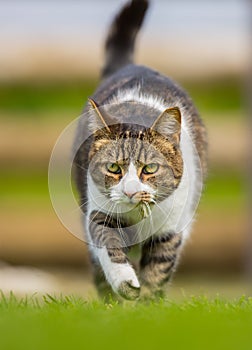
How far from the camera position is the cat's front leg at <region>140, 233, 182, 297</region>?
4633mm

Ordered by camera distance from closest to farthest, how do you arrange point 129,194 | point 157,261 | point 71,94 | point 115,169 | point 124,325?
point 124,325 → point 129,194 → point 115,169 → point 157,261 → point 71,94

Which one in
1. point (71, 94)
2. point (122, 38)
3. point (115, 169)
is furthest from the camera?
point (71, 94)

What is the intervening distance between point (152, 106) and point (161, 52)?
203 inches

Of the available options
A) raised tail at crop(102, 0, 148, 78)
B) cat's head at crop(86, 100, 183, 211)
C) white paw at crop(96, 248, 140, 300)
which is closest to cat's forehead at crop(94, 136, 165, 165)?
cat's head at crop(86, 100, 183, 211)

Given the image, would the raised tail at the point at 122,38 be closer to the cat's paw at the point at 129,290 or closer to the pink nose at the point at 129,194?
the pink nose at the point at 129,194

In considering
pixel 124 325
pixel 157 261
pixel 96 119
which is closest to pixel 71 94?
pixel 157 261

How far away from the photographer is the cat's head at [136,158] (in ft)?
13.8

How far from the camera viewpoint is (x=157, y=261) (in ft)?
15.3

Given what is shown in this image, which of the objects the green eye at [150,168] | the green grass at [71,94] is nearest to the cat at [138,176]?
the green eye at [150,168]

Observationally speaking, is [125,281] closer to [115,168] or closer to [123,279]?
[123,279]

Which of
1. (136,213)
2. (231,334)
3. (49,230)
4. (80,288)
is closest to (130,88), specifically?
(136,213)

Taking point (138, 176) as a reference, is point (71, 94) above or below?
below

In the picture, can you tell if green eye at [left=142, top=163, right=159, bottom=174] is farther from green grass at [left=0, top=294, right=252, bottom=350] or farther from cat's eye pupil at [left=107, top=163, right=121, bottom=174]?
green grass at [left=0, top=294, right=252, bottom=350]

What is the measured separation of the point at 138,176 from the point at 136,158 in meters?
0.08
